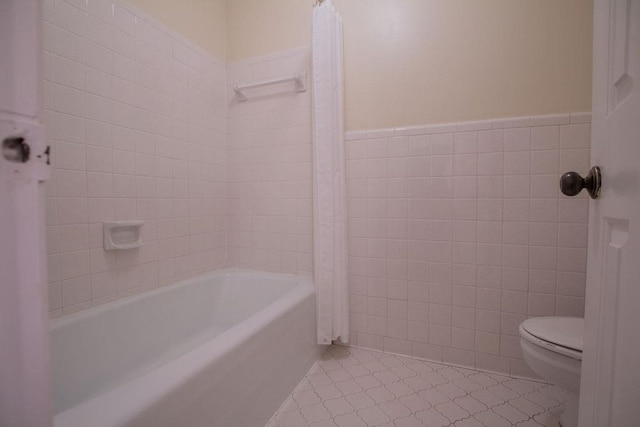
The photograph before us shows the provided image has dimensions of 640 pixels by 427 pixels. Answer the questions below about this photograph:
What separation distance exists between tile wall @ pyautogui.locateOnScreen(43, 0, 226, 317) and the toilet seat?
1.69 metres

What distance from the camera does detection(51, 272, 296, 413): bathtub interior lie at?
103 cm

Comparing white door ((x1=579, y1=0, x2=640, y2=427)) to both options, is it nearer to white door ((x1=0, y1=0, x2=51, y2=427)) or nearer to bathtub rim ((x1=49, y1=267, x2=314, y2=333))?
white door ((x1=0, y1=0, x2=51, y2=427))

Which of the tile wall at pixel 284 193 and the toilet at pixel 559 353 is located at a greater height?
the tile wall at pixel 284 193

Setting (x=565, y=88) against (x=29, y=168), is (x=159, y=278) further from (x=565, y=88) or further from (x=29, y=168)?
(x=565, y=88)

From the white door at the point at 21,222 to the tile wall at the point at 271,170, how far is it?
4.89ft

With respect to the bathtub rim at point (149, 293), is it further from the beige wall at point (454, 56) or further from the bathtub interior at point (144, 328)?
the beige wall at point (454, 56)

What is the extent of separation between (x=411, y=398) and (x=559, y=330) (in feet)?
2.16

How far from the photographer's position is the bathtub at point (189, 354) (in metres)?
0.68

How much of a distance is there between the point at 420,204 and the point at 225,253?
1.32 m

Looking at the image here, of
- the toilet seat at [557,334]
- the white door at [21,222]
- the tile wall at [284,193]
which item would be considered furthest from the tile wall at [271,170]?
the white door at [21,222]

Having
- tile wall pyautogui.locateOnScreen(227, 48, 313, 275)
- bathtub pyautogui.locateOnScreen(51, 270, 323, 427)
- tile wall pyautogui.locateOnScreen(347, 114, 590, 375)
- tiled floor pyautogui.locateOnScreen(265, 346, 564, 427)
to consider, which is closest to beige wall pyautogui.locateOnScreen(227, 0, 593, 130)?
tile wall pyautogui.locateOnScreen(347, 114, 590, 375)

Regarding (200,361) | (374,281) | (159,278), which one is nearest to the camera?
(200,361)

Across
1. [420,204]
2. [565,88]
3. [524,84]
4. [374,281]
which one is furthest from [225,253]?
[565,88]

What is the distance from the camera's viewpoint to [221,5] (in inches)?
72.8
